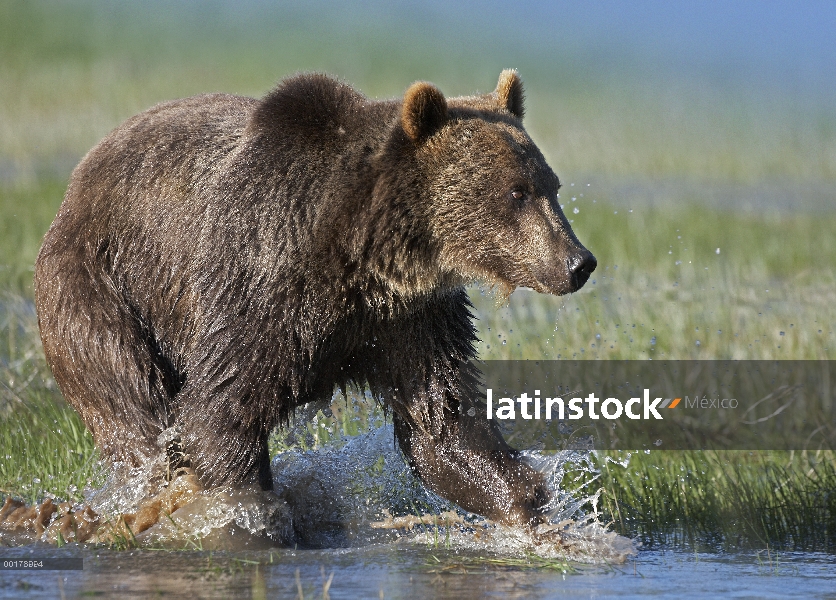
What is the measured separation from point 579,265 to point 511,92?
41.6 inches

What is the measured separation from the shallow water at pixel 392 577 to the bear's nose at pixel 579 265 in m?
1.17

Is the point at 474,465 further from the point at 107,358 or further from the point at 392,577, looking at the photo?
the point at 107,358

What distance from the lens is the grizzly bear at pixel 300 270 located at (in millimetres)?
5434

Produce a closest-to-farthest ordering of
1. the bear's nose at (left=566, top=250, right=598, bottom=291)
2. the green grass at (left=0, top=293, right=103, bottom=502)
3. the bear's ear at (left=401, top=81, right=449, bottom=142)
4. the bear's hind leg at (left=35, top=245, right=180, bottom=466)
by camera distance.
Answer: the bear's nose at (left=566, top=250, right=598, bottom=291), the bear's ear at (left=401, top=81, right=449, bottom=142), the bear's hind leg at (left=35, top=245, right=180, bottom=466), the green grass at (left=0, top=293, right=103, bottom=502)

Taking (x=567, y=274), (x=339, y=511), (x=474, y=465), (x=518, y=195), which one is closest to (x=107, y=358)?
(x=339, y=511)

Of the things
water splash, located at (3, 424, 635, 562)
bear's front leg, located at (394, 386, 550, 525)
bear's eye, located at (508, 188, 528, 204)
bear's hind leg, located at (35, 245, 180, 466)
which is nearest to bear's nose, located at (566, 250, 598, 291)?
bear's eye, located at (508, 188, 528, 204)

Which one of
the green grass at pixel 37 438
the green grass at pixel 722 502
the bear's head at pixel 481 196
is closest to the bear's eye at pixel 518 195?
the bear's head at pixel 481 196

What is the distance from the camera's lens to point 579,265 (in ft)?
17.6

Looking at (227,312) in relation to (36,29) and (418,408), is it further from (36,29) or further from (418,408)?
(36,29)

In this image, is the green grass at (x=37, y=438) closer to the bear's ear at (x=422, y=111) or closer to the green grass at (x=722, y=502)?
the bear's ear at (x=422, y=111)

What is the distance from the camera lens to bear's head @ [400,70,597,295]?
554cm

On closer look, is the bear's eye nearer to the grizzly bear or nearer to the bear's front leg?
the grizzly bear

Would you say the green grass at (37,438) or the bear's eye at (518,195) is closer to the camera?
the bear's eye at (518,195)

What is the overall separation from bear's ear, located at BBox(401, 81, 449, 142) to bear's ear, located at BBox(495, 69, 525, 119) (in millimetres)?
441
